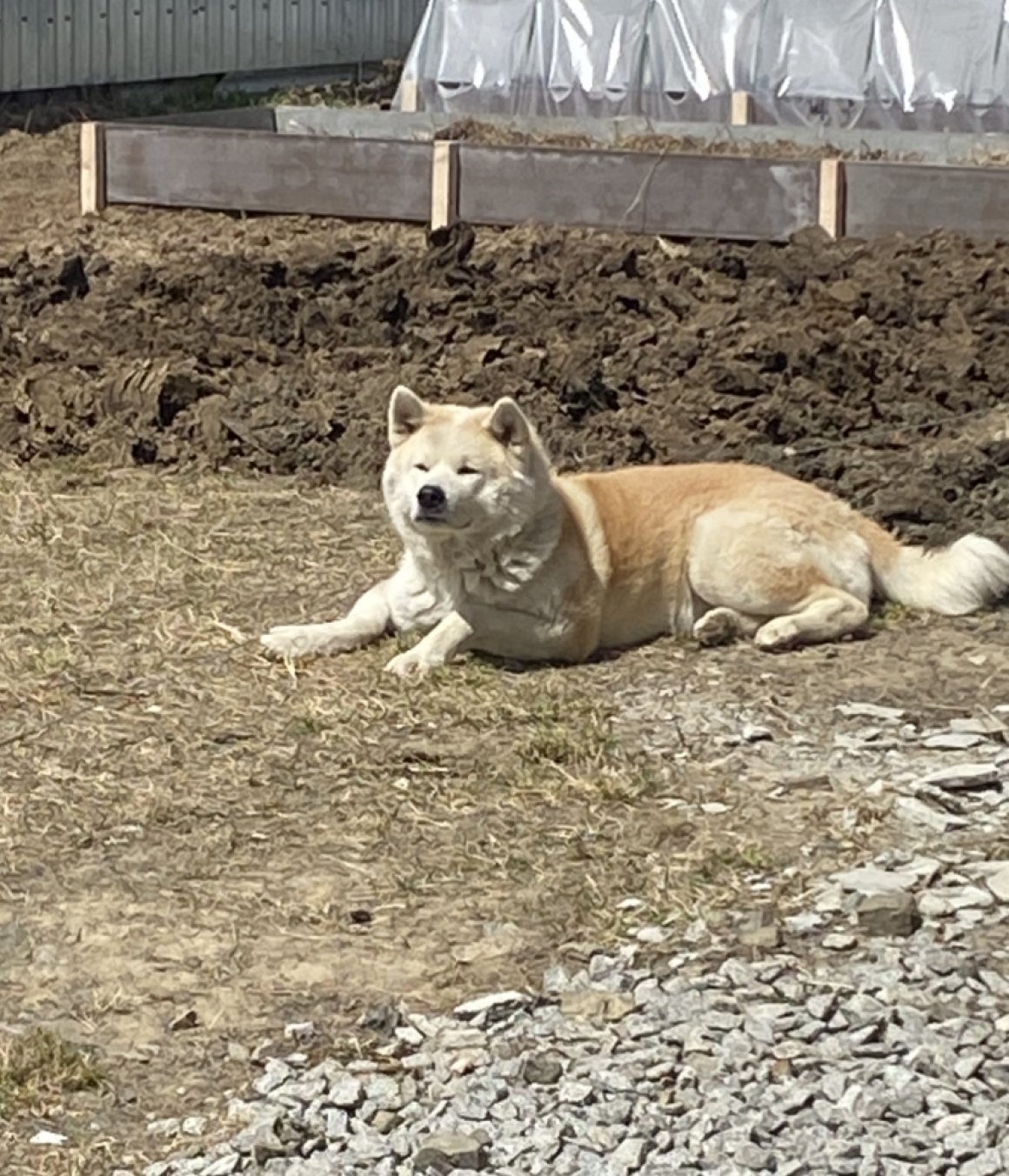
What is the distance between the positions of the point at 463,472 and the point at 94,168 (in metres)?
8.31

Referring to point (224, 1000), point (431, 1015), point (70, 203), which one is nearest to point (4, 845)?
point (224, 1000)

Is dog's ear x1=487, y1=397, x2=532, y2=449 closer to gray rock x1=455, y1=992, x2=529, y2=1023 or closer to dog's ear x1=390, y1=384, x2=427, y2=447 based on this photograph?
dog's ear x1=390, y1=384, x2=427, y2=447

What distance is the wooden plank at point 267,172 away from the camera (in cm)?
1398

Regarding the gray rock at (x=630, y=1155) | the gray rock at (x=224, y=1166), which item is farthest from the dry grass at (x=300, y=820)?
the gray rock at (x=630, y=1155)

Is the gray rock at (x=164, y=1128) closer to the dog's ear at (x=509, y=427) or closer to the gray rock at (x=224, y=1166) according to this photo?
the gray rock at (x=224, y=1166)

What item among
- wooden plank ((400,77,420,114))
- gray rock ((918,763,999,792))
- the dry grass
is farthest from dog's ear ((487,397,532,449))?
wooden plank ((400,77,420,114))

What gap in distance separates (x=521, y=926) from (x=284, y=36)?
19805mm

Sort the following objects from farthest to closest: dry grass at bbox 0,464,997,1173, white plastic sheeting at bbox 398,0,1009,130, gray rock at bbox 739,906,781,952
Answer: white plastic sheeting at bbox 398,0,1009,130, gray rock at bbox 739,906,781,952, dry grass at bbox 0,464,997,1173

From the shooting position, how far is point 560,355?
10.4 meters

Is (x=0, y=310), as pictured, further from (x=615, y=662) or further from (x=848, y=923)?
(x=848, y=923)

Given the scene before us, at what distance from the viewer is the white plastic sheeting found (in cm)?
1969

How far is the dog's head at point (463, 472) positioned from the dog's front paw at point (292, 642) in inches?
17.0

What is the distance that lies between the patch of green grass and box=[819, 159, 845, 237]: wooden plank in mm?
8791

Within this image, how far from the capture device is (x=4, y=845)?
577 centimetres
